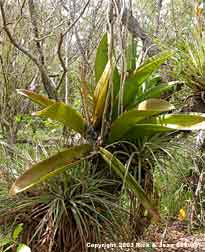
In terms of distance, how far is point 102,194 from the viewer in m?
1.42

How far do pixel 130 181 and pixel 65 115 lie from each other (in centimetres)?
34

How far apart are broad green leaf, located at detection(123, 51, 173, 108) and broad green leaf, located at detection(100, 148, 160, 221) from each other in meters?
0.27

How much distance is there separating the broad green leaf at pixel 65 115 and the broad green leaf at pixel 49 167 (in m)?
0.09

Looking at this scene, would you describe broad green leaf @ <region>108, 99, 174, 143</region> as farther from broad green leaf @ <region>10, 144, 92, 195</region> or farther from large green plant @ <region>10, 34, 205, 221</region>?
broad green leaf @ <region>10, 144, 92, 195</region>

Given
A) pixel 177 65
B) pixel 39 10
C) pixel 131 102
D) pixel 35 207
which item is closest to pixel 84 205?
pixel 35 207

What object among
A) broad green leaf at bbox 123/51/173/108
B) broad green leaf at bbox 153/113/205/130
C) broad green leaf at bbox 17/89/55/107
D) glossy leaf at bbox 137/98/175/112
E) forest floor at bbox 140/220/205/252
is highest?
broad green leaf at bbox 123/51/173/108

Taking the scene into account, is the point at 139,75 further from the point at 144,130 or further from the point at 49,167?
the point at 49,167

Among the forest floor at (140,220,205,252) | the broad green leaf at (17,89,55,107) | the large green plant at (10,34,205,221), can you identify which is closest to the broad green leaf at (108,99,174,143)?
the large green plant at (10,34,205,221)

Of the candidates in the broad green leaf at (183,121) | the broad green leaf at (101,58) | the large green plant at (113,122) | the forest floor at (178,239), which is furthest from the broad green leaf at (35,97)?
the forest floor at (178,239)

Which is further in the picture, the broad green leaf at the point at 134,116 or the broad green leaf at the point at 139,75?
the broad green leaf at the point at 139,75

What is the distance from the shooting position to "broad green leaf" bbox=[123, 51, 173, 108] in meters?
1.44

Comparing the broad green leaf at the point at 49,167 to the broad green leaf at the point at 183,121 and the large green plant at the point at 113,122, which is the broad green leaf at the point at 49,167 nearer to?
the large green plant at the point at 113,122

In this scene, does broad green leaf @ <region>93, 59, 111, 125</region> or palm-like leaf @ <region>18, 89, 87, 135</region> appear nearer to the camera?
palm-like leaf @ <region>18, 89, 87, 135</region>

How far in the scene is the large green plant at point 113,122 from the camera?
1.30 m
